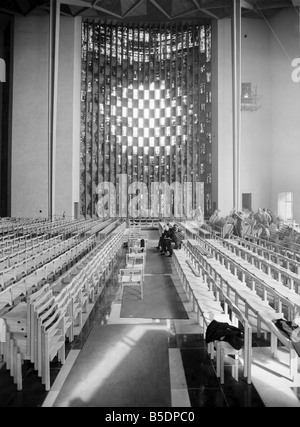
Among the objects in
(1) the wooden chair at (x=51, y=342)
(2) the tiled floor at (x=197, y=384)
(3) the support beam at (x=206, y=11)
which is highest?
(3) the support beam at (x=206, y=11)

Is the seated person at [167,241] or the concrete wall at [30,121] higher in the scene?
the concrete wall at [30,121]

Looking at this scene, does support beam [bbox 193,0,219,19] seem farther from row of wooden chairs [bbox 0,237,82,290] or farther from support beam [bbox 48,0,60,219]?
row of wooden chairs [bbox 0,237,82,290]

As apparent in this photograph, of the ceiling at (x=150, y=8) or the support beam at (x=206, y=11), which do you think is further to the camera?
the support beam at (x=206, y=11)

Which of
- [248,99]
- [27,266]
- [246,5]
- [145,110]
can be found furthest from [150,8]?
[27,266]

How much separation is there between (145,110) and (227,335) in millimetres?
34116

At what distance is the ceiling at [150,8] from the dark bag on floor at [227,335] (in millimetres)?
28286

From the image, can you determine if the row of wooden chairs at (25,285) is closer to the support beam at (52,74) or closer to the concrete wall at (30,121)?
the support beam at (52,74)

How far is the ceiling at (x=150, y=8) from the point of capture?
2642 cm

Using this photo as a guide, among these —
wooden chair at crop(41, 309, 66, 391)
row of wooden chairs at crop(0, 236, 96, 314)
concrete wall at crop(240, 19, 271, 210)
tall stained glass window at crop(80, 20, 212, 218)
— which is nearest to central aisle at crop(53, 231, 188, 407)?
wooden chair at crop(41, 309, 66, 391)

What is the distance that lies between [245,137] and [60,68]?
17.0 m

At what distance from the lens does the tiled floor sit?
2.96 meters

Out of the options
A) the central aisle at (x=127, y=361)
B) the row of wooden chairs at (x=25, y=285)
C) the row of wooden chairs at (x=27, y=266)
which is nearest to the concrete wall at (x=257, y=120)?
the row of wooden chairs at (x=27, y=266)

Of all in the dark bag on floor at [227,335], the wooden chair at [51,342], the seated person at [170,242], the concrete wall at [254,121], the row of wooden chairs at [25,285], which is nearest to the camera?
the wooden chair at [51,342]

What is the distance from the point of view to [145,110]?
116 feet
